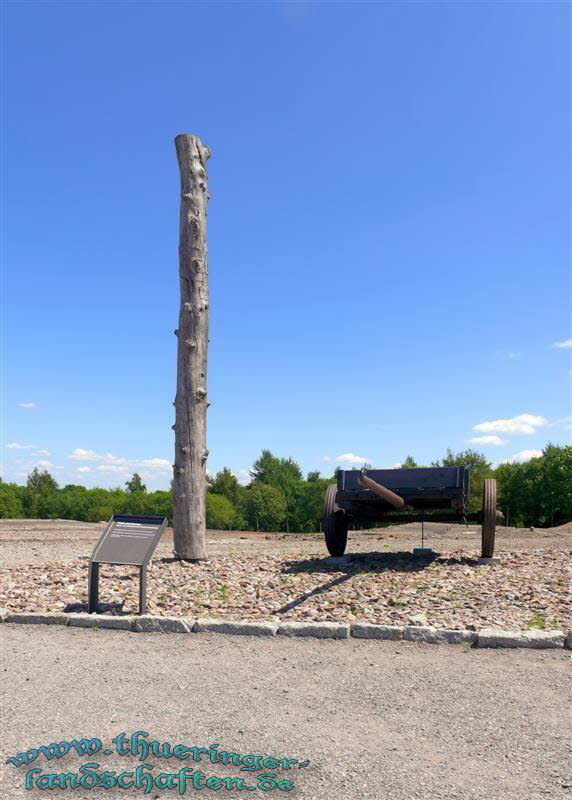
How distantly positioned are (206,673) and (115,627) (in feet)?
5.91

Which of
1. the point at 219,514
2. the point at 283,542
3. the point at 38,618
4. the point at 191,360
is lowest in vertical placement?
the point at 219,514

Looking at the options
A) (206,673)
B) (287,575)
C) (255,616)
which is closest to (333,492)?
(287,575)

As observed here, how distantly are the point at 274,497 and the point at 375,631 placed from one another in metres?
33.8

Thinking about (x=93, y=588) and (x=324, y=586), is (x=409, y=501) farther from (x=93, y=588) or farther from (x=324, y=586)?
(x=93, y=588)

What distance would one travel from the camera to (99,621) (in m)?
6.46

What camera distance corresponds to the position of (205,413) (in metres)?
10.6

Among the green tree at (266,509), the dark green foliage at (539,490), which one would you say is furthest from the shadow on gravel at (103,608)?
the green tree at (266,509)

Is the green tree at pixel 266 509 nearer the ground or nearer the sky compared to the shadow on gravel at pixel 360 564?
nearer the ground

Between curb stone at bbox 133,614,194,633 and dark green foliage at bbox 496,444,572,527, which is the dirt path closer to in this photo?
curb stone at bbox 133,614,194,633

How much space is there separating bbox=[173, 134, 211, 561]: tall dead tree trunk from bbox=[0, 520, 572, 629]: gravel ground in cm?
67

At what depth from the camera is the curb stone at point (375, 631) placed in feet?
19.1

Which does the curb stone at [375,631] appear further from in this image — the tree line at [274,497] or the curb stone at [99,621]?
the tree line at [274,497]

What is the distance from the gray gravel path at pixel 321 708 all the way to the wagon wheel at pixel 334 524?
4166 mm

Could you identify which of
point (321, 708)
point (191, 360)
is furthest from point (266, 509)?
point (321, 708)
